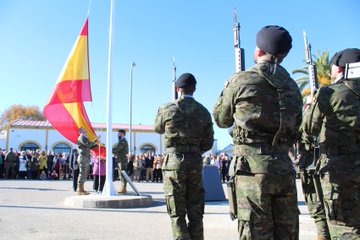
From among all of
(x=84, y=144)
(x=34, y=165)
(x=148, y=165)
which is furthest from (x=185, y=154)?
(x=34, y=165)

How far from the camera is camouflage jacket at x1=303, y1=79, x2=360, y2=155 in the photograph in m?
3.83

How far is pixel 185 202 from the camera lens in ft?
15.2

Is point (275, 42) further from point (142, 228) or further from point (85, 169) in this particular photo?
point (85, 169)

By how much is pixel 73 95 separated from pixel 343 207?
8776 millimetres

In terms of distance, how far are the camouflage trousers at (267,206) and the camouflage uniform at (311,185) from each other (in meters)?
1.70

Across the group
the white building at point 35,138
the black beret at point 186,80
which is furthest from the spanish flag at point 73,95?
the white building at point 35,138

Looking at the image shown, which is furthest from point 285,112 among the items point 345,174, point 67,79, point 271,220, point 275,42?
point 67,79

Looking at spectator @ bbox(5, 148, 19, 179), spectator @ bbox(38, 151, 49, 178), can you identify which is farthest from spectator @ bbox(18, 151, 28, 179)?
spectator @ bbox(38, 151, 49, 178)

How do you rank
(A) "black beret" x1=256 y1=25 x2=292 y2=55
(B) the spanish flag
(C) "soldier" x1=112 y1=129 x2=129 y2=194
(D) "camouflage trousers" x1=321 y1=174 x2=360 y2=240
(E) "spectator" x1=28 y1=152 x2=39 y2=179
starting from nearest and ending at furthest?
(A) "black beret" x1=256 y1=25 x2=292 y2=55 < (D) "camouflage trousers" x1=321 y1=174 x2=360 y2=240 < (B) the spanish flag < (C) "soldier" x1=112 y1=129 x2=129 y2=194 < (E) "spectator" x1=28 y1=152 x2=39 y2=179

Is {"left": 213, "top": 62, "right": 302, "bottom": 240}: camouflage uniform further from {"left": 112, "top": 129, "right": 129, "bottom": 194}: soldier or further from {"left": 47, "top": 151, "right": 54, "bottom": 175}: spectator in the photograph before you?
{"left": 47, "top": 151, "right": 54, "bottom": 175}: spectator

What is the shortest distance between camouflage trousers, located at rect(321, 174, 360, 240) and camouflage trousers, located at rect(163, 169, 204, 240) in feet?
5.12

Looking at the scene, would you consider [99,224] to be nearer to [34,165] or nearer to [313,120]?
[313,120]

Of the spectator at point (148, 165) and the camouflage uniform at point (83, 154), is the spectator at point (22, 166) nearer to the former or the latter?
the spectator at point (148, 165)

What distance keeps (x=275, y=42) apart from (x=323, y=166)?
1626mm
